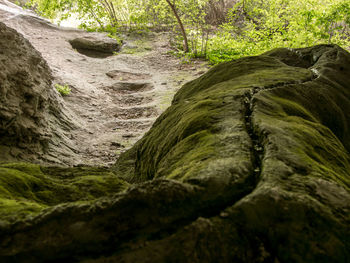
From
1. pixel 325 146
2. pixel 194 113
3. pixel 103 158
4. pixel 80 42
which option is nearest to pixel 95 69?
pixel 80 42

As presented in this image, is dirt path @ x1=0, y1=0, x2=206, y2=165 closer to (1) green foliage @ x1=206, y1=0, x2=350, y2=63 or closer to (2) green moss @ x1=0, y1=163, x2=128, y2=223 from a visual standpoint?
(1) green foliage @ x1=206, y1=0, x2=350, y2=63

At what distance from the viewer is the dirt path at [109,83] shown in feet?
19.3

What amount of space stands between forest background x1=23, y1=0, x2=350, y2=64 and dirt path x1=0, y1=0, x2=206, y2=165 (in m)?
1.03

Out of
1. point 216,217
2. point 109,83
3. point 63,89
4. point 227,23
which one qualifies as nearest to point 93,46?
point 109,83

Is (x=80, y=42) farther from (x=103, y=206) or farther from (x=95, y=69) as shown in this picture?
(x=103, y=206)

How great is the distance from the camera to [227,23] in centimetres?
1276

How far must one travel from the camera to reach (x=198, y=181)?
4.24 ft

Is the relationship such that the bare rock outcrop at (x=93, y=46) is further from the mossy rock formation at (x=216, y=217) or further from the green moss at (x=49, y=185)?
the mossy rock formation at (x=216, y=217)

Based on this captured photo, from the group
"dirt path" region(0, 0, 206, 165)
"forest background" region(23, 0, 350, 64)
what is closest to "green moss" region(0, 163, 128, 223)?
"dirt path" region(0, 0, 206, 165)

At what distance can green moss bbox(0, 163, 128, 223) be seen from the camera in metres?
1.82

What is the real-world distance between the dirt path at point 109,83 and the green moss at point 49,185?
98.3 inches

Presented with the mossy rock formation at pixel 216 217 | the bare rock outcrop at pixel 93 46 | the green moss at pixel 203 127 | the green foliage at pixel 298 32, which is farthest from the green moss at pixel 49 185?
the bare rock outcrop at pixel 93 46

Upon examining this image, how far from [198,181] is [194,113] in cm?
135

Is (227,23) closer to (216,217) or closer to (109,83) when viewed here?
(109,83)
